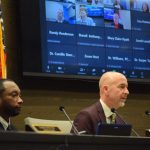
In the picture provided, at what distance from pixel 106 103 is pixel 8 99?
0.89m

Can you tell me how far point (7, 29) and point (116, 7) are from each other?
1324 mm

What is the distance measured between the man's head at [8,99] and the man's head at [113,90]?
2.64 ft

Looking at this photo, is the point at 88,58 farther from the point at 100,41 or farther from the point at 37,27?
the point at 37,27

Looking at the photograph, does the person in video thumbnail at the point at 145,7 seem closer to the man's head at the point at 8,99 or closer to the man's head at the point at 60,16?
the man's head at the point at 60,16

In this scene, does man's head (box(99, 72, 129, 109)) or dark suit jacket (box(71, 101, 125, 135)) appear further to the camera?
man's head (box(99, 72, 129, 109))

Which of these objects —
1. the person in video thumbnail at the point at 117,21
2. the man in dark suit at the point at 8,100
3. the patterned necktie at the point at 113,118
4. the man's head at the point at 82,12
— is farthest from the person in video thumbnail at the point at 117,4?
the man in dark suit at the point at 8,100

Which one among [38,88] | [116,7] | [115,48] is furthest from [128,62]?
[38,88]

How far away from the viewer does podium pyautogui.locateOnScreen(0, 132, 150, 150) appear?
93.9 inches

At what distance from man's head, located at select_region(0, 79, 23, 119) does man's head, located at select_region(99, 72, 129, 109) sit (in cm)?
80

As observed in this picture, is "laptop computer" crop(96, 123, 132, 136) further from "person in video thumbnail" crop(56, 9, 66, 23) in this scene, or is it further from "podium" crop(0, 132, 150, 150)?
"person in video thumbnail" crop(56, 9, 66, 23)

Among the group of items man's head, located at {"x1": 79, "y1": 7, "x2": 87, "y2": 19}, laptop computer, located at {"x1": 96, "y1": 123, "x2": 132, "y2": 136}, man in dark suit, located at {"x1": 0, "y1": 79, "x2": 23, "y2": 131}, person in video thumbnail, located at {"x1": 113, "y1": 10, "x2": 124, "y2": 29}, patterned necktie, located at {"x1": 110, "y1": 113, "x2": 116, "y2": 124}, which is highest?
man's head, located at {"x1": 79, "y1": 7, "x2": 87, "y2": 19}

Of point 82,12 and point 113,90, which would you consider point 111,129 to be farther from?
point 82,12

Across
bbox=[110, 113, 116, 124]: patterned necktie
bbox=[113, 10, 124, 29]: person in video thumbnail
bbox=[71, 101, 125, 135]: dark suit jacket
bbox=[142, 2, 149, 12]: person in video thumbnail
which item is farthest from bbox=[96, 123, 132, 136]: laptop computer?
bbox=[142, 2, 149, 12]: person in video thumbnail

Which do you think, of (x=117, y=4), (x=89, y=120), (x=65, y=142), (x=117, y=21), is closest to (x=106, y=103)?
(x=89, y=120)
